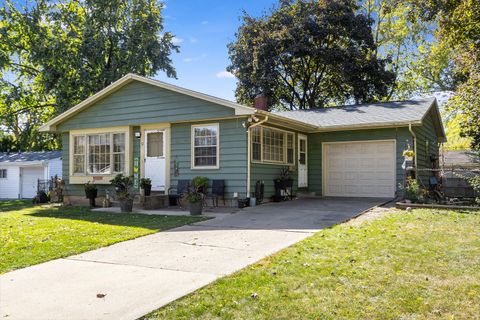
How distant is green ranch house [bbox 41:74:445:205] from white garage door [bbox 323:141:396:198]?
0.03 meters

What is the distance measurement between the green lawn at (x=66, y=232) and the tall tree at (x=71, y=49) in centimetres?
1333

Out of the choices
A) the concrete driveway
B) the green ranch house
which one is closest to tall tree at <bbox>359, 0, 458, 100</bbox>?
the green ranch house

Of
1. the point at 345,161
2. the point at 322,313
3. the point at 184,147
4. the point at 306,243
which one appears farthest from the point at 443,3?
the point at 322,313

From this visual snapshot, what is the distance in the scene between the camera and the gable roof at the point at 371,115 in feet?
44.9

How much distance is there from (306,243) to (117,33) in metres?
21.7

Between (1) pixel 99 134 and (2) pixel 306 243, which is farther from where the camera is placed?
(1) pixel 99 134

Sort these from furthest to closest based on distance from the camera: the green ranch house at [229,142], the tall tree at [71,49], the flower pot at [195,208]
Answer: the tall tree at [71,49]
the green ranch house at [229,142]
the flower pot at [195,208]

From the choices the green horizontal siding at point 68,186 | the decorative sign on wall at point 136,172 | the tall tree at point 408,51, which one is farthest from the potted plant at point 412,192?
the tall tree at point 408,51

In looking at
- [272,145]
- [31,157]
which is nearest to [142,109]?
[272,145]

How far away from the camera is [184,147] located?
516 inches

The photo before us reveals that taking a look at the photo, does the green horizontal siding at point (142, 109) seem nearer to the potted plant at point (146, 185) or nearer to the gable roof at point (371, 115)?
the potted plant at point (146, 185)

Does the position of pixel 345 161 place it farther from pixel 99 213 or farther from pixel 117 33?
pixel 117 33

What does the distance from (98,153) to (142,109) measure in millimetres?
2550

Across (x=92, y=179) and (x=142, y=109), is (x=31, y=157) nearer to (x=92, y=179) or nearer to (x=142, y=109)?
(x=92, y=179)
